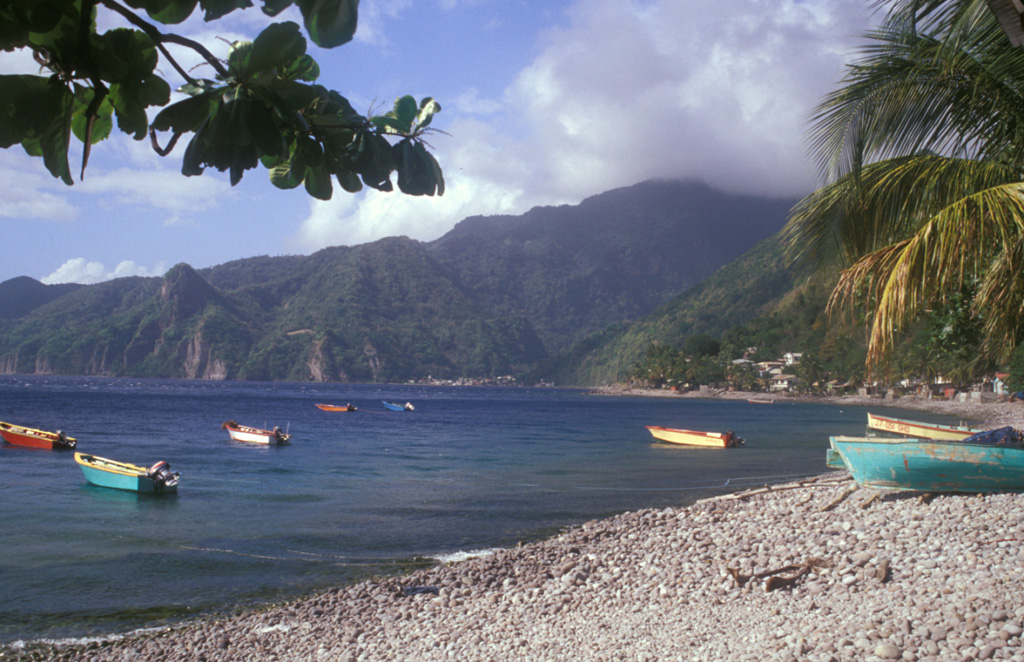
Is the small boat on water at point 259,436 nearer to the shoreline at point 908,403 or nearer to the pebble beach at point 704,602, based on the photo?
the pebble beach at point 704,602

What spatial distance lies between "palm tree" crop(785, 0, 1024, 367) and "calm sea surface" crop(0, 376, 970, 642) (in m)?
8.23

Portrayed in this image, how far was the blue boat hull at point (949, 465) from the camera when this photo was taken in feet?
31.0

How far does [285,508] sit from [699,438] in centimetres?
2112

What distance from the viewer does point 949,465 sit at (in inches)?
374

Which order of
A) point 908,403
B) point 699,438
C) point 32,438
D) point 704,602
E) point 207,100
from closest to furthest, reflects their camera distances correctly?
1. point 207,100
2. point 704,602
3. point 32,438
4. point 699,438
5. point 908,403

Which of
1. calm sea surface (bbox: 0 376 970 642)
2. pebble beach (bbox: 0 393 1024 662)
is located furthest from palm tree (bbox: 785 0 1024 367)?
calm sea surface (bbox: 0 376 970 642)

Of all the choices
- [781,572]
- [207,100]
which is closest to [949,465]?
[781,572]

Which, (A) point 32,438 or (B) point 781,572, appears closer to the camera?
(B) point 781,572

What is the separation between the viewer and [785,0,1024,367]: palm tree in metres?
4.71

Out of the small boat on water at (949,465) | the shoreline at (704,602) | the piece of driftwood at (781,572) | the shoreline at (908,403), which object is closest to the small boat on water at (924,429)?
the shoreline at (908,403)

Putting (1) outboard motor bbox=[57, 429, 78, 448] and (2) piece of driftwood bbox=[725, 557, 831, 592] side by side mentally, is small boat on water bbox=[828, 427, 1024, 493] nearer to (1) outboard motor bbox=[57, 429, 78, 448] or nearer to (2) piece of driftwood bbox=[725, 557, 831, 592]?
(2) piece of driftwood bbox=[725, 557, 831, 592]

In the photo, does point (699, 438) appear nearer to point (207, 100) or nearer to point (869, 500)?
point (869, 500)

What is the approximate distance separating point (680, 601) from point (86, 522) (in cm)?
1318

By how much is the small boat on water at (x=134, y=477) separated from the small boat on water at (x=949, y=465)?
1592 cm
